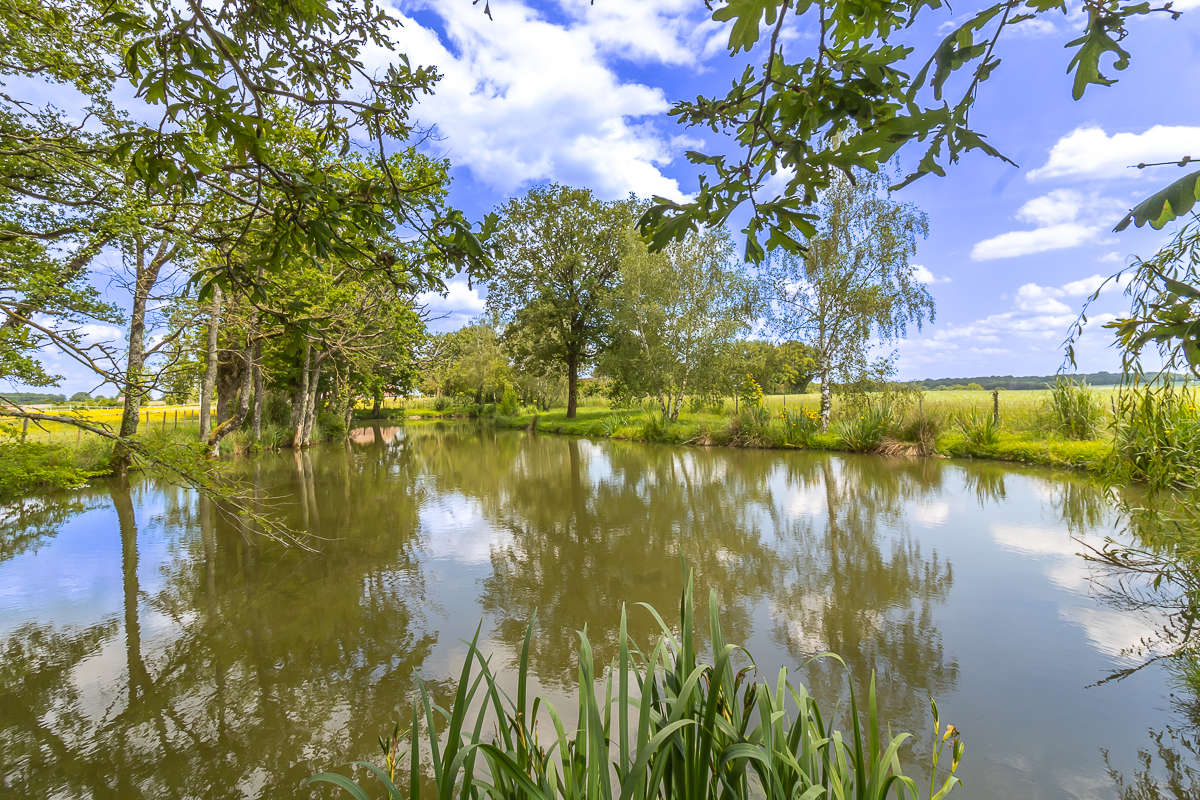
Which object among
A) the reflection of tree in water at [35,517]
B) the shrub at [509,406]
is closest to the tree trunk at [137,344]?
the reflection of tree in water at [35,517]

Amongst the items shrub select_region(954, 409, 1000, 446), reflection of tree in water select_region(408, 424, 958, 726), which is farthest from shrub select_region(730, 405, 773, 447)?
shrub select_region(954, 409, 1000, 446)

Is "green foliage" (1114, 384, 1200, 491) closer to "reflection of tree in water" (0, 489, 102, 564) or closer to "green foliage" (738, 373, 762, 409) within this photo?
"reflection of tree in water" (0, 489, 102, 564)

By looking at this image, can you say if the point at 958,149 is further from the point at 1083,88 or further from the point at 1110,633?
the point at 1110,633

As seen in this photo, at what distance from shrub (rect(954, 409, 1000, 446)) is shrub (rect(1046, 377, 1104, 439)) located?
1.13m

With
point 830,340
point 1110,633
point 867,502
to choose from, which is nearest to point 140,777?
point 1110,633

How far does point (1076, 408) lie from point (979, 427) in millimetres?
1772

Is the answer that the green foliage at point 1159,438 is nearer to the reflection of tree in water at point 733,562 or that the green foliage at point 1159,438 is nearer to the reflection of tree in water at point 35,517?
the reflection of tree in water at point 733,562

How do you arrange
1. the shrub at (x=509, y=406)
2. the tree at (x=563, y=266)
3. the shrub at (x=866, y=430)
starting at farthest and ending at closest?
the shrub at (x=509, y=406), the tree at (x=563, y=266), the shrub at (x=866, y=430)

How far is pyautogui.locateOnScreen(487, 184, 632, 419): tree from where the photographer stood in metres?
25.3

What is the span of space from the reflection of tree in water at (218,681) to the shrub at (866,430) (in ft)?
39.4

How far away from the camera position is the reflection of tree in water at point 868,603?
115 inches

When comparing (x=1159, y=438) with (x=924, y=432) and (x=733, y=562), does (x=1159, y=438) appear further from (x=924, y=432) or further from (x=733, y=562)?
(x=924, y=432)

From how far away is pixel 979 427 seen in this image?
1194 cm

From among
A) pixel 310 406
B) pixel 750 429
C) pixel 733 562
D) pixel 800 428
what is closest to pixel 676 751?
pixel 733 562
